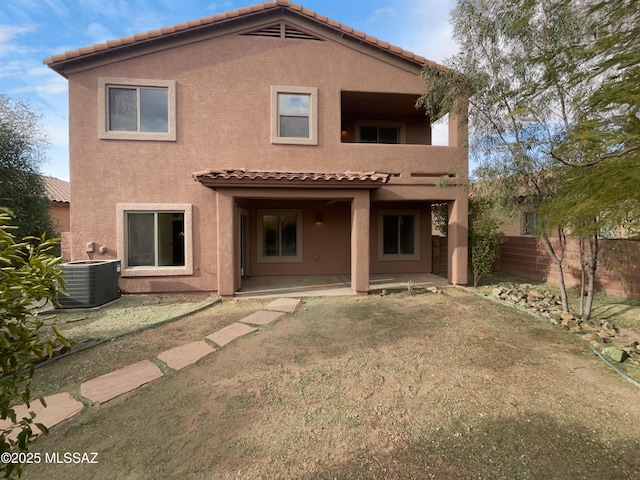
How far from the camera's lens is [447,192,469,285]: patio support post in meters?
9.70

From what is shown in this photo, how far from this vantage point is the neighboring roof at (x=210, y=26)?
8.66 metres

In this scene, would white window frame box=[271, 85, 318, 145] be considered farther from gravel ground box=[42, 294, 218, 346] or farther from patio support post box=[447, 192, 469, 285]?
gravel ground box=[42, 294, 218, 346]

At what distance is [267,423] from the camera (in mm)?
3340

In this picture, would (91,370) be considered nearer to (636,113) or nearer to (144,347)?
(144,347)

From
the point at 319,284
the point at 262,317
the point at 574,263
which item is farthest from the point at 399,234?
the point at 262,317

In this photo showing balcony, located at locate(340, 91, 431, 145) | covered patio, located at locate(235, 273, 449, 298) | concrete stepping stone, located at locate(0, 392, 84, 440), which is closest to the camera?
concrete stepping stone, located at locate(0, 392, 84, 440)

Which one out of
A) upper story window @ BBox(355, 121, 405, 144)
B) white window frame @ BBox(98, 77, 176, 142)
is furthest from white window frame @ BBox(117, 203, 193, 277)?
A: upper story window @ BBox(355, 121, 405, 144)

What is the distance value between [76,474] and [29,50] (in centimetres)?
1245

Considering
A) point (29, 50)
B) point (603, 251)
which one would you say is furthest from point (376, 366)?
point (29, 50)

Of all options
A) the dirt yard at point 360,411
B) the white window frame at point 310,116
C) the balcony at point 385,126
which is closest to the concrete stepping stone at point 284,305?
the dirt yard at point 360,411

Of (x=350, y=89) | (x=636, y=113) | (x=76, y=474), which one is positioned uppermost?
(x=350, y=89)

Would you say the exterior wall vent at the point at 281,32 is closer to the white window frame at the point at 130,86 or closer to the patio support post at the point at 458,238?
the white window frame at the point at 130,86

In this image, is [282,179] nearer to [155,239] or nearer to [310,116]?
[310,116]

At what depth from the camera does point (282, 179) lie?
823 cm
